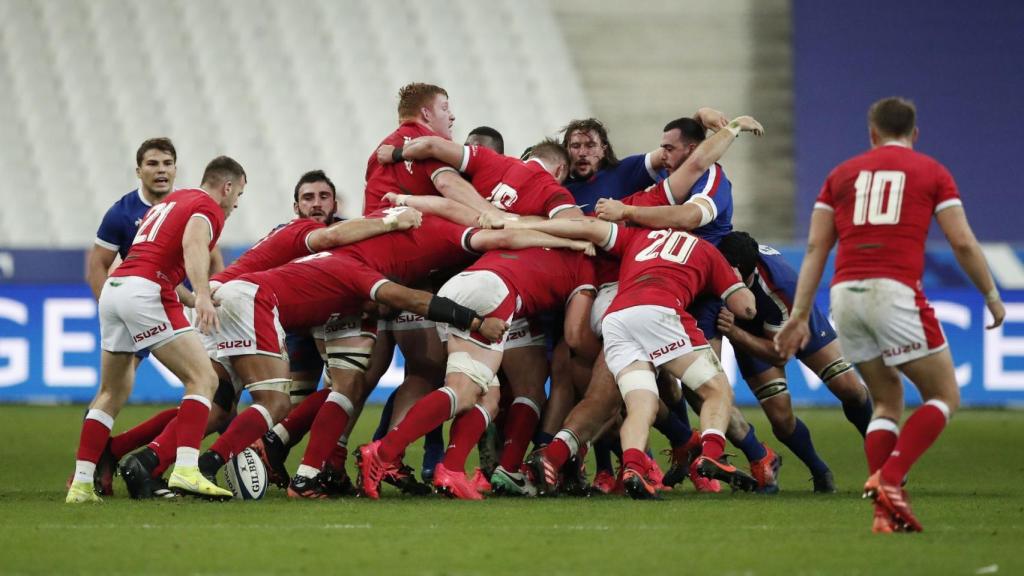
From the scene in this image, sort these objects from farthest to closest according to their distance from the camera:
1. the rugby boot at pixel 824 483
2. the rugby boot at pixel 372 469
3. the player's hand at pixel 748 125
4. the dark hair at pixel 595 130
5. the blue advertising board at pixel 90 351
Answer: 1. the blue advertising board at pixel 90 351
2. the dark hair at pixel 595 130
3. the player's hand at pixel 748 125
4. the rugby boot at pixel 824 483
5. the rugby boot at pixel 372 469

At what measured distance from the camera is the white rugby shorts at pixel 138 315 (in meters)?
7.48

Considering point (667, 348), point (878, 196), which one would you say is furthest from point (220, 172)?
point (878, 196)

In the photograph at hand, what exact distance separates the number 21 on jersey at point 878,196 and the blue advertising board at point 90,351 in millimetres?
8452

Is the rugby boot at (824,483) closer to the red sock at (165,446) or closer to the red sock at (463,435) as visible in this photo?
the red sock at (463,435)

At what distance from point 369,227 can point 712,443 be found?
2165 mm

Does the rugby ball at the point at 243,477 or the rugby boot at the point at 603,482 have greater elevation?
the rugby ball at the point at 243,477

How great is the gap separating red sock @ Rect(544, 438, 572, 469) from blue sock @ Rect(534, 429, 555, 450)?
424mm

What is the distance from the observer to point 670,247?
26.2 ft

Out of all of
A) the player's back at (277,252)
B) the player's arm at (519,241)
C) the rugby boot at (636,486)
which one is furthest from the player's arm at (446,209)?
the rugby boot at (636,486)

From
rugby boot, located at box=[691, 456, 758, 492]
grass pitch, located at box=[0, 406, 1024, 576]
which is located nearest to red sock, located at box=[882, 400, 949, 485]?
grass pitch, located at box=[0, 406, 1024, 576]

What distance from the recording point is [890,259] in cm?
625

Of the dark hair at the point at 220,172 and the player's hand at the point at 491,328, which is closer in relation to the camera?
the player's hand at the point at 491,328

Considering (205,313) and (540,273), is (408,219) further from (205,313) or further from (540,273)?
(205,313)

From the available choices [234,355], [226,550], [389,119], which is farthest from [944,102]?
[226,550]
